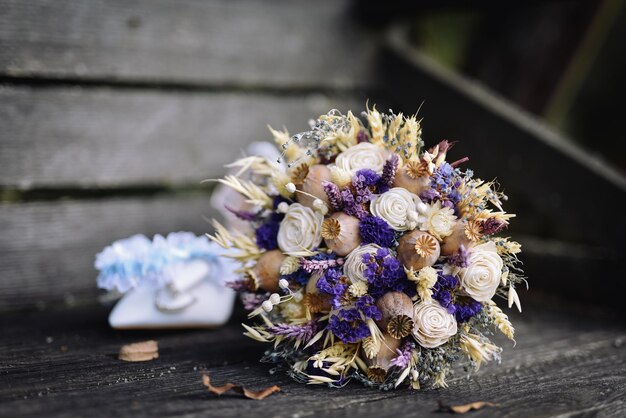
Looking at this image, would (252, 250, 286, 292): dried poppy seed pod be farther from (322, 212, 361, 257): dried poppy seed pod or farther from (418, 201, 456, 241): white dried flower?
(418, 201, 456, 241): white dried flower

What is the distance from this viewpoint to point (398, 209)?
1166mm

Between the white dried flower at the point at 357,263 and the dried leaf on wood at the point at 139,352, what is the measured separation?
1.64 feet

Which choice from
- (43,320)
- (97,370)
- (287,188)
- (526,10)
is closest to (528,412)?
(287,188)

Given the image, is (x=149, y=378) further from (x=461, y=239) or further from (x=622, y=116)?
(x=622, y=116)

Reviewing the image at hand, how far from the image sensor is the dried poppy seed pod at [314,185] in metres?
1.25

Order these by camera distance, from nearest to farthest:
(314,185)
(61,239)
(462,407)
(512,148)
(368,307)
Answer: (462,407) < (368,307) < (314,185) < (61,239) < (512,148)

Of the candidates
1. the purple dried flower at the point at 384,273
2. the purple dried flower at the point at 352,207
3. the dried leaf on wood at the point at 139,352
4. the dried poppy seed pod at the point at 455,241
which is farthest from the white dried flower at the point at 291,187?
the dried leaf on wood at the point at 139,352

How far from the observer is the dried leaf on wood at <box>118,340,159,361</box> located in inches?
50.8

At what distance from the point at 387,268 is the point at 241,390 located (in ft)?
1.20

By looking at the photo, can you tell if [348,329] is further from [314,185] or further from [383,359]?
[314,185]

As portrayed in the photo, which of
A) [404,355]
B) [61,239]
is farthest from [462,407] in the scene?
[61,239]

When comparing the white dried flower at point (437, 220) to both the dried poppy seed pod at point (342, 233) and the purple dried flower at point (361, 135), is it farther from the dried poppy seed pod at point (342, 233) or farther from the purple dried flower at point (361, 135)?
the purple dried flower at point (361, 135)

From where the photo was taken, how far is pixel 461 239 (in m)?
1.16

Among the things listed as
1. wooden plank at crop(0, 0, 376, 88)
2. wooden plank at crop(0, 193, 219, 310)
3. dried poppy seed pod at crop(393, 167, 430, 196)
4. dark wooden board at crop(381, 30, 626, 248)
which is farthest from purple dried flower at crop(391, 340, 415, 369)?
wooden plank at crop(0, 0, 376, 88)
